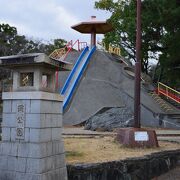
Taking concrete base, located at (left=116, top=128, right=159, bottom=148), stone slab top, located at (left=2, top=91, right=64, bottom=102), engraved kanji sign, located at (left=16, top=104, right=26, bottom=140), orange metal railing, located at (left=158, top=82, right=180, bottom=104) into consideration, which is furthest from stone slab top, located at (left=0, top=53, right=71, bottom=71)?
orange metal railing, located at (left=158, top=82, right=180, bottom=104)

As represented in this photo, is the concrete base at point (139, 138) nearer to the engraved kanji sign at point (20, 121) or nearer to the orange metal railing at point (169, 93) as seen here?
the engraved kanji sign at point (20, 121)

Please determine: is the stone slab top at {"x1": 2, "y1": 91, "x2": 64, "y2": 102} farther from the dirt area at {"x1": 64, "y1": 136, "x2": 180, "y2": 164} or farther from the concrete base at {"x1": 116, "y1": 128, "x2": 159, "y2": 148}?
the concrete base at {"x1": 116, "y1": 128, "x2": 159, "y2": 148}

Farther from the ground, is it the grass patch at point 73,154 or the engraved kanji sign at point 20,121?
the engraved kanji sign at point 20,121

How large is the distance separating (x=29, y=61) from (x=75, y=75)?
19.0 metres

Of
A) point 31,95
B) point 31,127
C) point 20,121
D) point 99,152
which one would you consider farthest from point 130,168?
point 31,95

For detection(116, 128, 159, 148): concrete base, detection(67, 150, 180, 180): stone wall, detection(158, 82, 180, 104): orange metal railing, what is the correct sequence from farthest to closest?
detection(158, 82, 180, 104): orange metal railing
detection(116, 128, 159, 148): concrete base
detection(67, 150, 180, 180): stone wall

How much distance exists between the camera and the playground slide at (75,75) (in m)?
24.6

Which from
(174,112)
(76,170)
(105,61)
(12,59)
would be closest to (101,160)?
(76,170)

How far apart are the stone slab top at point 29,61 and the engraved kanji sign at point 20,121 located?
85 centimetres

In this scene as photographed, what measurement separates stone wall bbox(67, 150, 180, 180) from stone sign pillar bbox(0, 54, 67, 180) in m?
0.38

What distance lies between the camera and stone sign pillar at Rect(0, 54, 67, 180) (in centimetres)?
709

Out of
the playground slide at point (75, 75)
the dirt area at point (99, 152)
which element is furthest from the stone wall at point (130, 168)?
the playground slide at point (75, 75)

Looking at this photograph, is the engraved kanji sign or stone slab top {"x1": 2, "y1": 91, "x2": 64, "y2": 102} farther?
the engraved kanji sign

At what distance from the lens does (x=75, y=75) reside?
2634 cm
